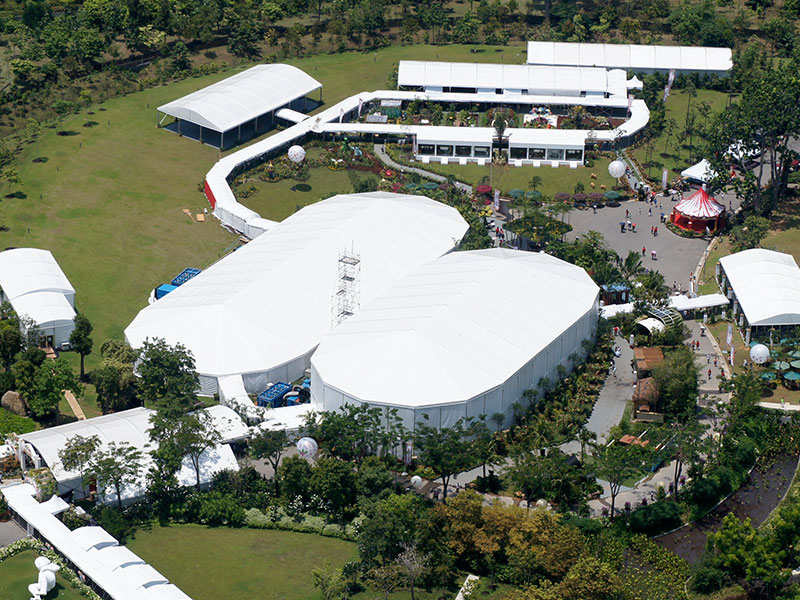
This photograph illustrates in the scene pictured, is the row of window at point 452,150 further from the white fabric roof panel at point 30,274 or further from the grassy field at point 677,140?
the white fabric roof panel at point 30,274

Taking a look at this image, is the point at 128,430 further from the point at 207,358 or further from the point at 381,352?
the point at 381,352

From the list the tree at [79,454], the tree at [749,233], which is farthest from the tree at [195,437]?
the tree at [749,233]

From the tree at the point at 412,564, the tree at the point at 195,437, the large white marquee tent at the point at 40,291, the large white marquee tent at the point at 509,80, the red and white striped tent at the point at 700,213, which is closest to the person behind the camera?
the tree at the point at 412,564

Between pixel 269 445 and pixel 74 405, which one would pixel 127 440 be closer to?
pixel 269 445

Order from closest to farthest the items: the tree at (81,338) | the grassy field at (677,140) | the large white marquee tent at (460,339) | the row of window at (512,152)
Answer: the large white marquee tent at (460,339) → the tree at (81,338) → the row of window at (512,152) → the grassy field at (677,140)

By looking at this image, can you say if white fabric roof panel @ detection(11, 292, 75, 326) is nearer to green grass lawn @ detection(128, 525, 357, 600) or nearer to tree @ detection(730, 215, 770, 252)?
green grass lawn @ detection(128, 525, 357, 600)

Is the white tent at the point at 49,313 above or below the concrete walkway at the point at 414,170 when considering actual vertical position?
above
